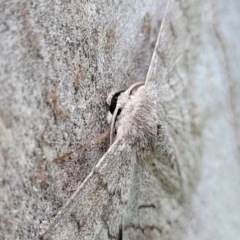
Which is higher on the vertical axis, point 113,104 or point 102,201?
point 113,104

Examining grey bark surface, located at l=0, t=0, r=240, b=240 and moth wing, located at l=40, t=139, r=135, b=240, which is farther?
moth wing, located at l=40, t=139, r=135, b=240

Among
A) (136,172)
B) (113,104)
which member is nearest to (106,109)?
(113,104)

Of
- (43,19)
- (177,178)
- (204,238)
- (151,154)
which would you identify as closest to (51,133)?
(43,19)

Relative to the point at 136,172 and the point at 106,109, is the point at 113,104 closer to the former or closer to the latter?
the point at 106,109

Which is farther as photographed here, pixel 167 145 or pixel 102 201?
pixel 167 145

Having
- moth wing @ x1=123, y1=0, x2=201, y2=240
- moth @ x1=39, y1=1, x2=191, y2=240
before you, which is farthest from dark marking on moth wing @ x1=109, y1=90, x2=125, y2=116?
moth wing @ x1=123, y1=0, x2=201, y2=240

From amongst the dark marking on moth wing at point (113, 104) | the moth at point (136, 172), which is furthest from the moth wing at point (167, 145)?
the dark marking on moth wing at point (113, 104)

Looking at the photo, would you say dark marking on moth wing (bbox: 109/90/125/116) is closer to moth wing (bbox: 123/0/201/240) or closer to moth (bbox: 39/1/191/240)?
moth (bbox: 39/1/191/240)

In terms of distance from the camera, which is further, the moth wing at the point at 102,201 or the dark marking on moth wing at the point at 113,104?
the dark marking on moth wing at the point at 113,104

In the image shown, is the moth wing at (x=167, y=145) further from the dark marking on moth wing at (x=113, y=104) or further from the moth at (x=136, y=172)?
the dark marking on moth wing at (x=113, y=104)
